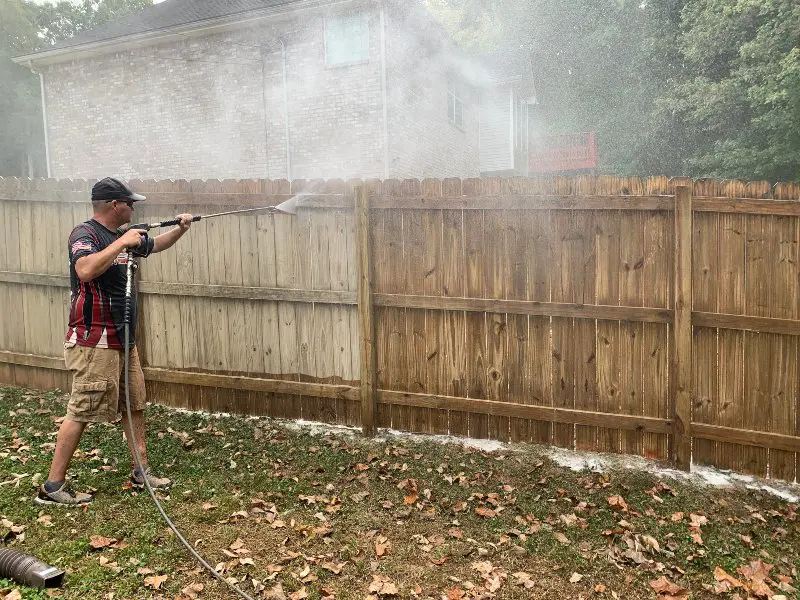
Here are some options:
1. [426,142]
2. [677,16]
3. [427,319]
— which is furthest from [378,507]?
[677,16]

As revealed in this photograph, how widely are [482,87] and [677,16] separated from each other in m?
7.01

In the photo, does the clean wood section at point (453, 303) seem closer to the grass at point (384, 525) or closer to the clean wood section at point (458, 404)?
the clean wood section at point (458, 404)

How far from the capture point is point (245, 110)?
48.5 feet

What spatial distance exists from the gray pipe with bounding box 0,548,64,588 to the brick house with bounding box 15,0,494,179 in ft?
36.4

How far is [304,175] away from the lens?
14.2 meters

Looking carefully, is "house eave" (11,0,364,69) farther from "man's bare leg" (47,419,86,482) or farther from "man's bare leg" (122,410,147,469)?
"man's bare leg" (47,419,86,482)

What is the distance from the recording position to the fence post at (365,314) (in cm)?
505

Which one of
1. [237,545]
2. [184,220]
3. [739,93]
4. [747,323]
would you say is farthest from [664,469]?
[739,93]

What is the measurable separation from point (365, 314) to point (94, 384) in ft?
6.49

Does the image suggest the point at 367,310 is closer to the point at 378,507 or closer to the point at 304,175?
the point at 378,507

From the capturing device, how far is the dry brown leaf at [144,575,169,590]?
310 cm

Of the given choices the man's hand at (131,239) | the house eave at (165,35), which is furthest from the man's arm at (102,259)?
the house eave at (165,35)

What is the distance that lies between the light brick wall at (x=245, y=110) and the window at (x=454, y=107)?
53 cm

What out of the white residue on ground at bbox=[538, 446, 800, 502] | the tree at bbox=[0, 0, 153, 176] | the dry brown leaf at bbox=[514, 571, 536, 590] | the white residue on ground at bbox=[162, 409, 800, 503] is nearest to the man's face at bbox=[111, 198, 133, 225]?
the white residue on ground at bbox=[162, 409, 800, 503]
